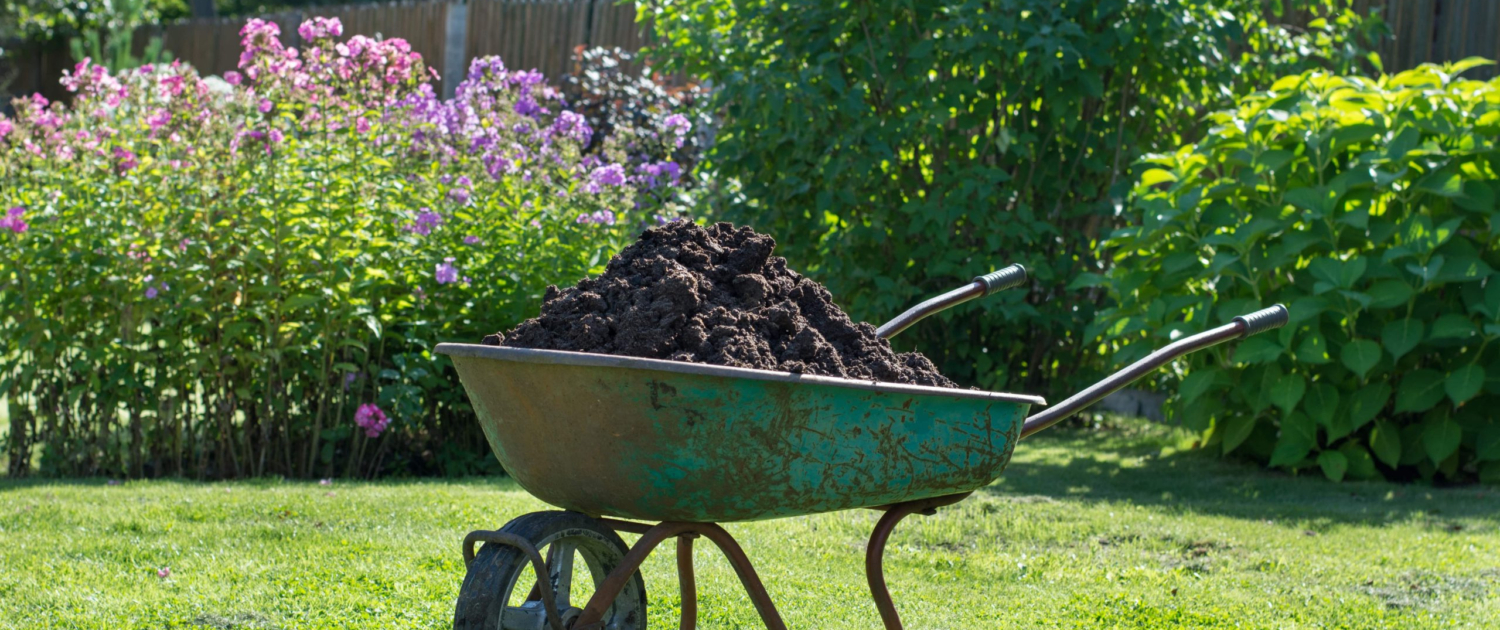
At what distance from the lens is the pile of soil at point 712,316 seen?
6.30 feet

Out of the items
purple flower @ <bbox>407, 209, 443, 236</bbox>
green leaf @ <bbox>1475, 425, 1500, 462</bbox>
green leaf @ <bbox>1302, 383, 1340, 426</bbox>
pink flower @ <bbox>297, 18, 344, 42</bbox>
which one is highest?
pink flower @ <bbox>297, 18, 344, 42</bbox>

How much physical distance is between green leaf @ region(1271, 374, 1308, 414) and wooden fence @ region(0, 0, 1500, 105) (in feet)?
9.47

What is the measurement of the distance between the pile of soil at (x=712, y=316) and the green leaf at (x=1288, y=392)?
2452mm

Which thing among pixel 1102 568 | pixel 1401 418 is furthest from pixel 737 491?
pixel 1401 418

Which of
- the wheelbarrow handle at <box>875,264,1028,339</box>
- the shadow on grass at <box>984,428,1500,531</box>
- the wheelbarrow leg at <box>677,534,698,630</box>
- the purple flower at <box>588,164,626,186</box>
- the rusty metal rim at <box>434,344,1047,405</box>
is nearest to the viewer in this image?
the rusty metal rim at <box>434,344,1047,405</box>

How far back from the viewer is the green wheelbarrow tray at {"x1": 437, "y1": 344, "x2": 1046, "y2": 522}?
5.82 feet

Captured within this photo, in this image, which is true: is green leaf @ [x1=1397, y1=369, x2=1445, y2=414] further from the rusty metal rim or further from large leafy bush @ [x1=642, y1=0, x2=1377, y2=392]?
the rusty metal rim

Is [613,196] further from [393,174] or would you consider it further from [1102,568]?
[1102,568]

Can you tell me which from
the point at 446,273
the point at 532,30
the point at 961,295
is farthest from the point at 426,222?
the point at 532,30

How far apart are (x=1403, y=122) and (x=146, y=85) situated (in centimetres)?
419

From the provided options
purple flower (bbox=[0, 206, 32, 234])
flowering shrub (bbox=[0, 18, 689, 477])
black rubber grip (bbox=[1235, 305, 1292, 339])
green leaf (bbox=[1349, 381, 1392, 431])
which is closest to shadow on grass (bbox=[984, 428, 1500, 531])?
green leaf (bbox=[1349, 381, 1392, 431])

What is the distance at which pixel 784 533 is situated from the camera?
3.47m

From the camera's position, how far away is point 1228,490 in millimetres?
4301

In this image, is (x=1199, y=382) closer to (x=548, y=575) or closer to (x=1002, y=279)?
(x=1002, y=279)
